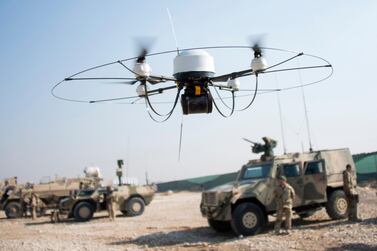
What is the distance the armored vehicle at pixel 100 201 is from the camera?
1780 centimetres

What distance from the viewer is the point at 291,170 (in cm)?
1184

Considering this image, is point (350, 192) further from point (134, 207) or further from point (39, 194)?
point (39, 194)

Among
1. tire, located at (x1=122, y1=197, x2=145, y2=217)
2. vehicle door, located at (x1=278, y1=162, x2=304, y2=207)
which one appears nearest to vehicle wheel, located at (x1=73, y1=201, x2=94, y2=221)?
tire, located at (x1=122, y1=197, x2=145, y2=217)

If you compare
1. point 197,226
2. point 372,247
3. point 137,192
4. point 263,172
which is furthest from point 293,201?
point 137,192

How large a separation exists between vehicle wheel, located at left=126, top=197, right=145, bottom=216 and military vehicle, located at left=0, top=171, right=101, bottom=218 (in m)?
4.32

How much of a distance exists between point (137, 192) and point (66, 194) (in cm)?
524

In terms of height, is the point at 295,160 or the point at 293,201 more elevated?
the point at 295,160

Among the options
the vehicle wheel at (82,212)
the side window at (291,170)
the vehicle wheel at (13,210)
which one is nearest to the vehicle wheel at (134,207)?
the vehicle wheel at (82,212)

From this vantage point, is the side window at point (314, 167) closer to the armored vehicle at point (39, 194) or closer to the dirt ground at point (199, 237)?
the dirt ground at point (199, 237)

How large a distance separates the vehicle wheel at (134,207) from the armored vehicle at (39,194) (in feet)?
14.2

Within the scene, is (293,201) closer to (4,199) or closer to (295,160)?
(295,160)

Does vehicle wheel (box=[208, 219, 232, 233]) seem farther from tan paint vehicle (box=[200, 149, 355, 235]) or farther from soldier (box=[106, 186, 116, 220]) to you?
soldier (box=[106, 186, 116, 220])

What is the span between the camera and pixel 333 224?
1120 centimetres

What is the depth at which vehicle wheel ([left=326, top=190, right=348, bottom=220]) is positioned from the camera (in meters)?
12.0
